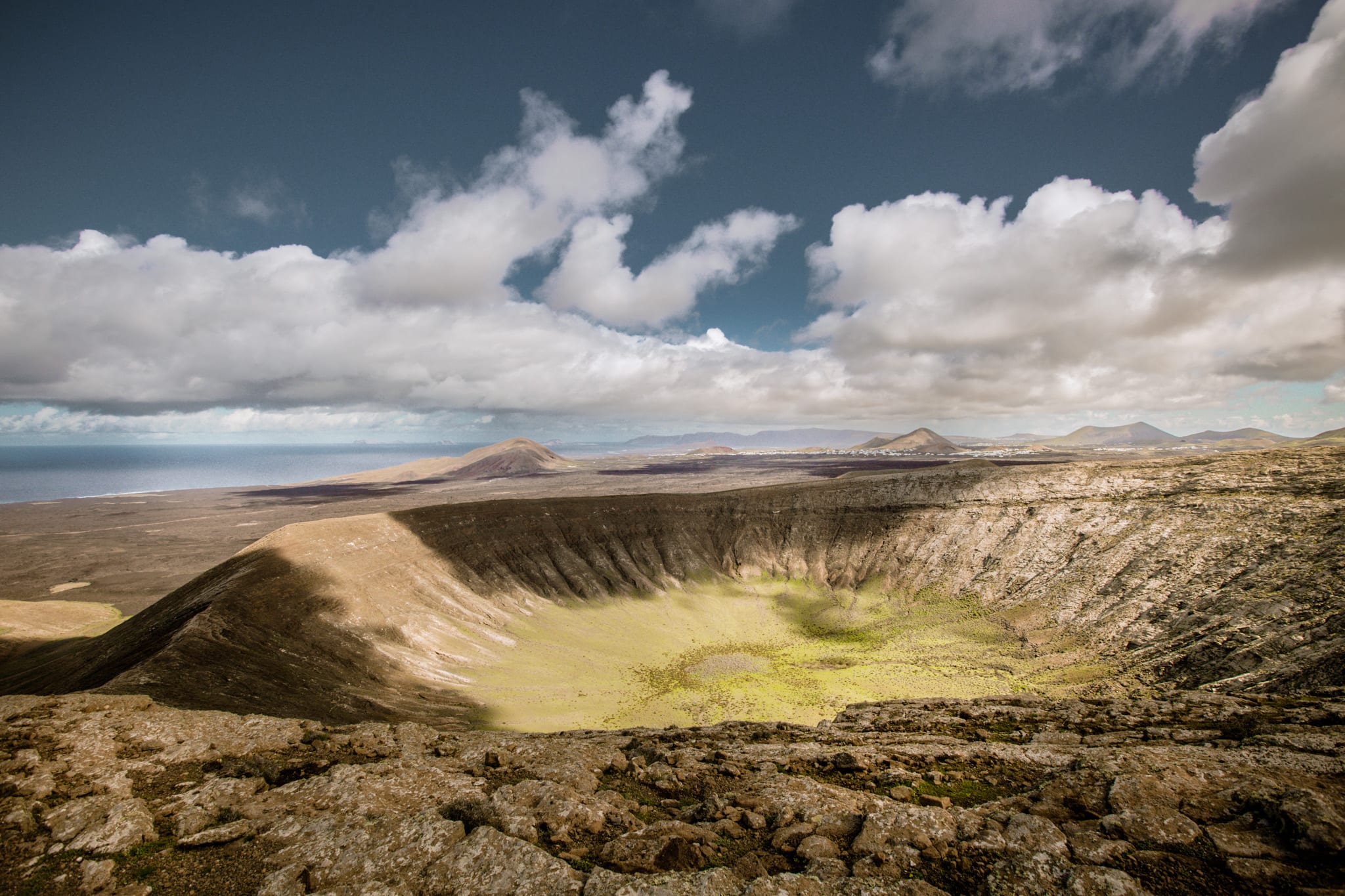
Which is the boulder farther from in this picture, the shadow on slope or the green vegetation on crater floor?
the green vegetation on crater floor

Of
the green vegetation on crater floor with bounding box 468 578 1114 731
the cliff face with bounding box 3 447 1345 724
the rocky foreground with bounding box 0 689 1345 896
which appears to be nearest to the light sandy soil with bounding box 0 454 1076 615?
the cliff face with bounding box 3 447 1345 724

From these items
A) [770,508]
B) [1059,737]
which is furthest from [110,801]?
[770,508]

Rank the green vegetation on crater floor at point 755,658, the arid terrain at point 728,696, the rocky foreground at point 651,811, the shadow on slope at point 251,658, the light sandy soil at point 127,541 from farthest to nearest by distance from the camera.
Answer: the light sandy soil at point 127,541, the green vegetation on crater floor at point 755,658, the shadow on slope at point 251,658, the arid terrain at point 728,696, the rocky foreground at point 651,811

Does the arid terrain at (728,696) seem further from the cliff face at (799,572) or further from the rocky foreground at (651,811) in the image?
the cliff face at (799,572)

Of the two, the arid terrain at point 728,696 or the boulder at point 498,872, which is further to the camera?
the arid terrain at point 728,696

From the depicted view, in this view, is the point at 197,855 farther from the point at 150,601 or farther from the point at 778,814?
the point at 150,601

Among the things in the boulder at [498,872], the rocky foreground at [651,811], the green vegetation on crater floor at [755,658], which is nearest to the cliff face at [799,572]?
the green vegetation on crater floor at [755,658]

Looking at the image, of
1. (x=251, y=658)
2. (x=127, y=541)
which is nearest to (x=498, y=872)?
(x=251, y=658)

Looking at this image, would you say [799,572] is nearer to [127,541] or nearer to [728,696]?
[728,696]
